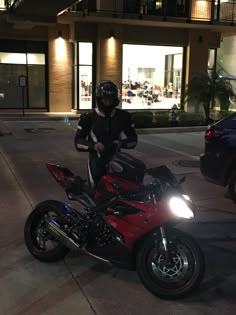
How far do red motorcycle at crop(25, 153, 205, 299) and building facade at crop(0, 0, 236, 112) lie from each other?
15.9 meters

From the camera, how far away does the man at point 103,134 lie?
4629 mm

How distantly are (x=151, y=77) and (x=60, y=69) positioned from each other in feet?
16.7

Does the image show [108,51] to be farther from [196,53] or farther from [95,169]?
[95,169]

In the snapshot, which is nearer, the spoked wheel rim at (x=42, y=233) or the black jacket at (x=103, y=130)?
the spoked wheel rim at (x=42, y=233)

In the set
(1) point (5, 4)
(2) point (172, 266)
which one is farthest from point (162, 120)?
(2) point (172, 266)

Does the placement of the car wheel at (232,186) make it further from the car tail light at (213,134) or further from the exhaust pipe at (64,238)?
the exhaust pipe at (64,238)

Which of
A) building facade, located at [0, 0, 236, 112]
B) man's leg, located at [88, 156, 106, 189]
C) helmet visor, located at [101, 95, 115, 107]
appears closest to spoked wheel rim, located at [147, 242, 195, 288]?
man's leg, located at [88, 156, 106, 189]

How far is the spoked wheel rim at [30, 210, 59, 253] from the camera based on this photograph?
15.0ft

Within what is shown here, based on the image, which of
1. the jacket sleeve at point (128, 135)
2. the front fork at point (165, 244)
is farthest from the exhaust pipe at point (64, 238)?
the jacket sleeve at point (128, 135)

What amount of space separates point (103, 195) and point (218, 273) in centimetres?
142

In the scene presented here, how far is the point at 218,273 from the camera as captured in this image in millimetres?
4344

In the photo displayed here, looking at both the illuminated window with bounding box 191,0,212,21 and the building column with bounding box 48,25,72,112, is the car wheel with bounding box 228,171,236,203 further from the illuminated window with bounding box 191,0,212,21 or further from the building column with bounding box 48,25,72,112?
the illuminated window with bounding box 191,0,212,21

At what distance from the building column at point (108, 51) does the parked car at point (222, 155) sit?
1439 cm

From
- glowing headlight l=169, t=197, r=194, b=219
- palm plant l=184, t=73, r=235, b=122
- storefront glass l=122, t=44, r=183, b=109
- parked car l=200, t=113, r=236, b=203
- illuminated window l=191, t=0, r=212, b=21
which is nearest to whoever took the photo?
glowing headlight l=169, t=197, r=194, b=219
